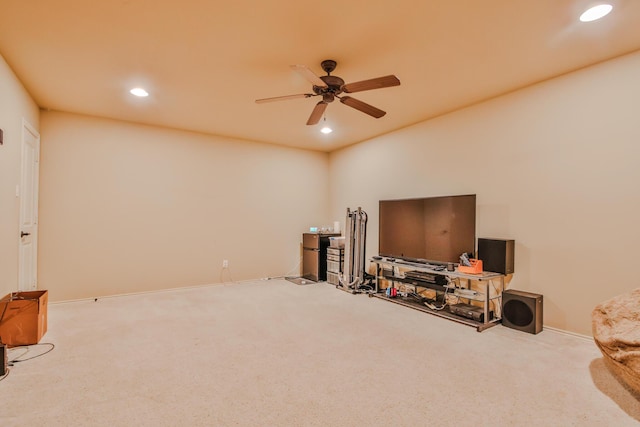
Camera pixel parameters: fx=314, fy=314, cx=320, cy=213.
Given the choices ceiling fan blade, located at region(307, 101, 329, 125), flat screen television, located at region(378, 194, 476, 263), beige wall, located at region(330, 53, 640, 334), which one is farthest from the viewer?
flat screen television, located at region(378, 194, 476, 263)

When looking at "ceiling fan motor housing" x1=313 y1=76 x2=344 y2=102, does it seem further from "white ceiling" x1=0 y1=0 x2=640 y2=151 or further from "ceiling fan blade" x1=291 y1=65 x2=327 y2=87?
"white ceiling" x1=0 y1=0 x2=640 y2=151

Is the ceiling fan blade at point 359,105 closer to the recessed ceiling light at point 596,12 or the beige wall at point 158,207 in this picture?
the recessed ceiling light at point 596,12

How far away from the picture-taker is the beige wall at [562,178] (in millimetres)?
2730

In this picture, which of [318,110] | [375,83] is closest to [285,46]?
[318,110]

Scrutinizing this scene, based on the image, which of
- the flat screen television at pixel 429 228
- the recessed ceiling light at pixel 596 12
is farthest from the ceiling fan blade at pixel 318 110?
the recessed ceiling light at pixel 596 12

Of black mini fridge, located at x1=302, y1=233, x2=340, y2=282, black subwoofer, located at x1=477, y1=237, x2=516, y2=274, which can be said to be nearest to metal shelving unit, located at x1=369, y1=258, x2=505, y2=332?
black subwoofer, located at x1=477, y1=237, x2=516, y2=274

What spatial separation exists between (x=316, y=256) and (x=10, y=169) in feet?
13.2

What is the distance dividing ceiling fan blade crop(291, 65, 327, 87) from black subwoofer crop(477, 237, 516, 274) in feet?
7.83

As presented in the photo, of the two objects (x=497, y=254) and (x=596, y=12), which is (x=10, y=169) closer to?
(x=497, y=254)

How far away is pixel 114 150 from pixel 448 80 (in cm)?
439

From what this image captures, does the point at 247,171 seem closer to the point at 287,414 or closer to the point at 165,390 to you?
the point at 165,390

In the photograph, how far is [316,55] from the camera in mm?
2705

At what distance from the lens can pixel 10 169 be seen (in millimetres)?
2988

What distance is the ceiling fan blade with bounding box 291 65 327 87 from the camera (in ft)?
7.25
